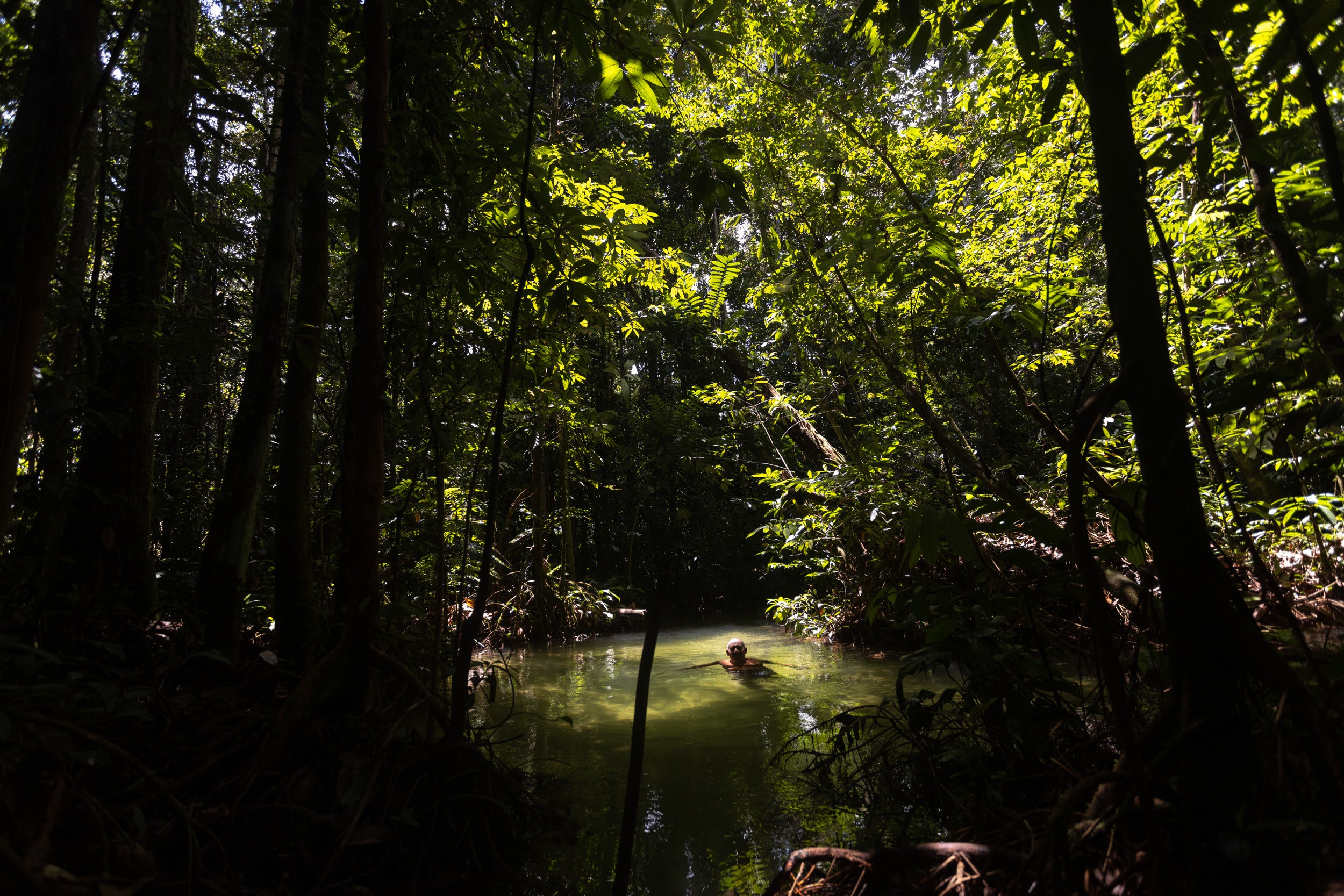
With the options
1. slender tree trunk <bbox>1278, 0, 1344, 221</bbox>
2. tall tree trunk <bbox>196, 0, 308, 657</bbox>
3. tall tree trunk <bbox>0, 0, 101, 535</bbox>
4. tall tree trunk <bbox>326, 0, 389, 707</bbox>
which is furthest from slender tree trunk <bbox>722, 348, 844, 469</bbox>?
tall tree trunk <bbox>0, 0, 101, 535</bbox>

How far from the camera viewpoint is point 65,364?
160 inches

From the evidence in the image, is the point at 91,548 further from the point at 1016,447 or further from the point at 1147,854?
the point at 1016,447

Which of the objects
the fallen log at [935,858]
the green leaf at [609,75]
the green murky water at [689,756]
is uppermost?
the green leaf at [609,75]

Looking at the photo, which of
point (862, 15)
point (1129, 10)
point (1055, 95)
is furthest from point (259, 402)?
point (1129, 10)

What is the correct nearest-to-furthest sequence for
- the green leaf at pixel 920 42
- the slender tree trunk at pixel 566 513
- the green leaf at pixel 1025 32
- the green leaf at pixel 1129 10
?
the green leaf at pixel 1129 10
the green leaf at pixel 1025 32
the green leaf at pixel 920 42
the slender tree trunk at pixel 566 513

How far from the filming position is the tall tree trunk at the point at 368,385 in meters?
2.62

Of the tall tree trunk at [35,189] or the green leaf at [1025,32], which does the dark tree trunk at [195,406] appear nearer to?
the tall tree trunk at [35,189]

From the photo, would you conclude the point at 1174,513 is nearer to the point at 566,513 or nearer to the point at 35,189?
the point at 35,189

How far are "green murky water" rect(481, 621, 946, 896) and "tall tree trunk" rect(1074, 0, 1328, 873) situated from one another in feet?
4.87

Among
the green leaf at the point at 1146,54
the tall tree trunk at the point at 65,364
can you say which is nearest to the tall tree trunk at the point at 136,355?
the tall tree trunk at the point at 65,364

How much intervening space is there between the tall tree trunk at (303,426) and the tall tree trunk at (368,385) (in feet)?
1.39

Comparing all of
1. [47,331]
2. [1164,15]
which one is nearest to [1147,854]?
[1164,15]

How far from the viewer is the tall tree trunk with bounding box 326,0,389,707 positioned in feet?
8.59

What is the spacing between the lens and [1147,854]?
1.40m
